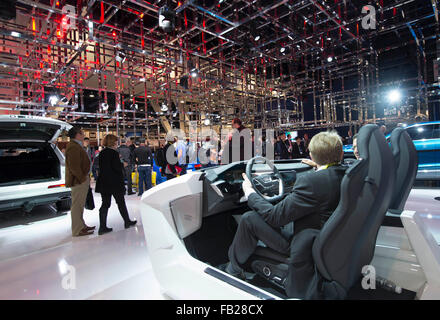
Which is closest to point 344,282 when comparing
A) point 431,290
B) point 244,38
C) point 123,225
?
point 431,290

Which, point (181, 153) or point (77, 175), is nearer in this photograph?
point (77, 175)

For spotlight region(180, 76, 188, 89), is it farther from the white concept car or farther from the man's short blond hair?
the man's short blond hair

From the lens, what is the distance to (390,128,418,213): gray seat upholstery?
6.23ft

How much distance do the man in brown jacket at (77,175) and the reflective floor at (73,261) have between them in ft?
0.73

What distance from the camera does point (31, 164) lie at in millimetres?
4938

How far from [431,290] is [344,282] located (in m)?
0.60

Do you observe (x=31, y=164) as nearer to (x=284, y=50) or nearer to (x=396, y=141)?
(x=396, y=141)

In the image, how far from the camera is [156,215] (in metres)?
1.86

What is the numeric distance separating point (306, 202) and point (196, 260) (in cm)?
89

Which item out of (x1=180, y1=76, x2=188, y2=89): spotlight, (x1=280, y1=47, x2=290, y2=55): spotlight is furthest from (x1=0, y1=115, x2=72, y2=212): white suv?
(x1=280, y1=47, x2=290, y2=55): spotlight

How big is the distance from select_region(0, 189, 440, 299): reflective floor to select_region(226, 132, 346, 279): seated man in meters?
1.02

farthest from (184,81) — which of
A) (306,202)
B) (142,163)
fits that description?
(306,202)

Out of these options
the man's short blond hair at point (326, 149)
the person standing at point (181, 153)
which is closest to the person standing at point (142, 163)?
the person standing at point (181, 153)

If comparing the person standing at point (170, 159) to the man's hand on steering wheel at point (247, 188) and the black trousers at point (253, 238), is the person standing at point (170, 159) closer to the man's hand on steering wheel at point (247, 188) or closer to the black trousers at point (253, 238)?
the black trousers at point (253, 238)
